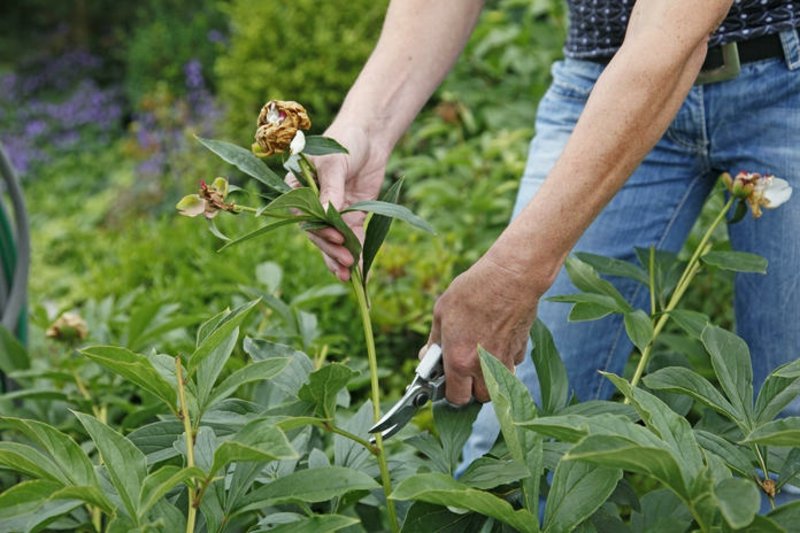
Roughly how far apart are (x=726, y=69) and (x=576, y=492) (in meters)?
0.84

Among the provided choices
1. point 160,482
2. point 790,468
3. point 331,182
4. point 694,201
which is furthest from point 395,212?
point 694,201

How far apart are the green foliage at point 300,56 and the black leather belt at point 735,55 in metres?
3.04

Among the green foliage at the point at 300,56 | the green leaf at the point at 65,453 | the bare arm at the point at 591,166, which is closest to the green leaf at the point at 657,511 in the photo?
the bare arm at the point at 591,166

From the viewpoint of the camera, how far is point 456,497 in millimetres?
920

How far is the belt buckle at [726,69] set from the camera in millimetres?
1518

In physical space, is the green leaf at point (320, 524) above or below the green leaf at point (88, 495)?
below

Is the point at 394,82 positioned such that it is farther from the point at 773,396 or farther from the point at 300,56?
the point at 300,56

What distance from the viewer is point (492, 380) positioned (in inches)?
40.1

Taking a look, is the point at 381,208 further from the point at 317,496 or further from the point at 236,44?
the point at 236,44

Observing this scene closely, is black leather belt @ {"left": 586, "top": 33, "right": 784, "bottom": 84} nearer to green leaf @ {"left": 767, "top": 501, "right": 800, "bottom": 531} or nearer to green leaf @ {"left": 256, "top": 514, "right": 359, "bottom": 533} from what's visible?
green leaf @ {"left": 767, "top": 501, "right": 800, "bottom": 531}

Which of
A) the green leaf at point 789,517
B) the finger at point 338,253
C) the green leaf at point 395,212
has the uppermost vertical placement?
the green leaf at point 395,212

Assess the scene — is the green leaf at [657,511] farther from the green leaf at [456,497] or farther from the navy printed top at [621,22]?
the navy printed top at [621,22]

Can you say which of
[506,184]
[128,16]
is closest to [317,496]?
[506,184]

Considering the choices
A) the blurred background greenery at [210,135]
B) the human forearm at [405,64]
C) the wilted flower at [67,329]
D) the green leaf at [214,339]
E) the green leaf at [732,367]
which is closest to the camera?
the green leaf at [214,339]
